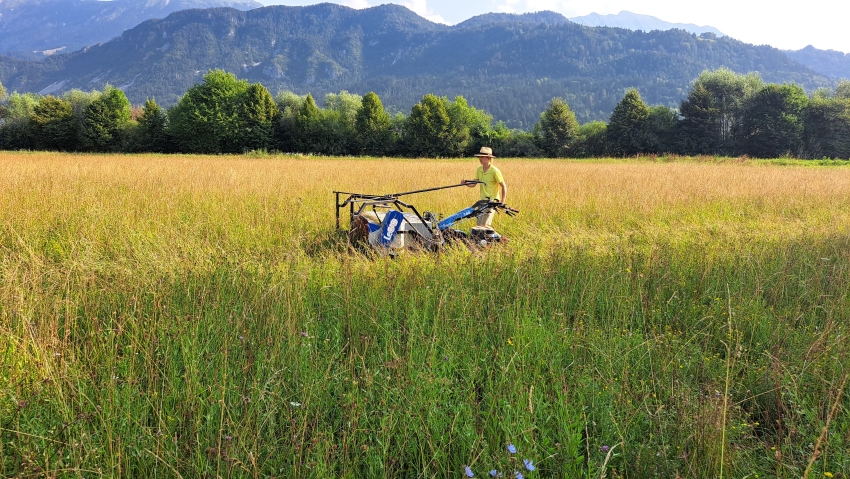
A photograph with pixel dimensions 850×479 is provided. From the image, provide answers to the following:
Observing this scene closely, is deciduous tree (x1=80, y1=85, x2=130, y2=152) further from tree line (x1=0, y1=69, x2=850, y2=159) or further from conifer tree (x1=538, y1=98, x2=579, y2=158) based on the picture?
conifer tree (x1=538, y1=98, x2=579, y2=158)

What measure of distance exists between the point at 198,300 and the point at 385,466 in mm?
2553

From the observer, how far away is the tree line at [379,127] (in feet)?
157

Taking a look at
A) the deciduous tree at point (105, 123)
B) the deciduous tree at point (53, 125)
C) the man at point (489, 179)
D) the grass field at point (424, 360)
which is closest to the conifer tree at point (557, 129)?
the man at point (489, 179)

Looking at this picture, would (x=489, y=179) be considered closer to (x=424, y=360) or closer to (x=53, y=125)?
(x=424, y=360)

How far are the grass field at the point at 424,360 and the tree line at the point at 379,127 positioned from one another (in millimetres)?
44701

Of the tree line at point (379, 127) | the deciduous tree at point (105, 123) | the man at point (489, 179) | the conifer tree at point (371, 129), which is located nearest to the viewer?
the man at point (489, 179)

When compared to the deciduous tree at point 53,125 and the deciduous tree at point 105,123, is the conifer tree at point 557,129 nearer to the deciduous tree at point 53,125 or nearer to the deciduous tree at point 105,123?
the deciduous tree at point 105,123

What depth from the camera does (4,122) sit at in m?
51.0

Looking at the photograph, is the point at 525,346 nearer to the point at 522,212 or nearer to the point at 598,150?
the point at 522,212

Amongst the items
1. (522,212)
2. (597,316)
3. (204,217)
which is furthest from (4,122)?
(597,316)

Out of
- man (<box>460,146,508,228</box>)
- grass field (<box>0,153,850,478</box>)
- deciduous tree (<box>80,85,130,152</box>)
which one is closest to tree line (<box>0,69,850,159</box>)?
deciduous tree (<box>80,85,130,152</box>)

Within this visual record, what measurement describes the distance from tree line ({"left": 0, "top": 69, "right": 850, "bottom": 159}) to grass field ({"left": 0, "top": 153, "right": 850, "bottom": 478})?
44.7m

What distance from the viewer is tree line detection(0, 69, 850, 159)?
47844 mm

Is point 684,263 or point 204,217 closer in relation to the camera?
point 684,263
